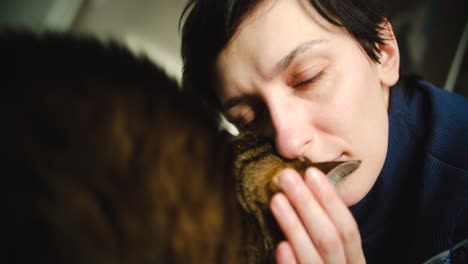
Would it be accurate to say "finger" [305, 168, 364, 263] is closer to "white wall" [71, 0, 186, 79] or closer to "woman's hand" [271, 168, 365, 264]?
"woman's hand" [271, 168, 365, 264]

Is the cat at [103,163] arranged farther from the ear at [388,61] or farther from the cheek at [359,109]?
the ear at [388,61]

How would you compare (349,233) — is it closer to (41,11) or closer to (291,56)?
(291,56)

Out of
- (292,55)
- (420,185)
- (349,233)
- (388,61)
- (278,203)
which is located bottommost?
(420,185)

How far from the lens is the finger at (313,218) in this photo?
1.18 ft

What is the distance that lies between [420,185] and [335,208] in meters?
0.44

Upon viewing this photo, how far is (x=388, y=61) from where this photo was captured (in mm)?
688

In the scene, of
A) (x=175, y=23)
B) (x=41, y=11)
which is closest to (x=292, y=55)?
(x=175, y=23)

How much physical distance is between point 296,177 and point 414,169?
0.59 metres

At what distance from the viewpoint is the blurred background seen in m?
1.17

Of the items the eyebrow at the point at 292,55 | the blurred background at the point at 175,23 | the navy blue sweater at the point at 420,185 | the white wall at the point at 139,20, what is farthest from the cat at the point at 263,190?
the white wall at the point at 139,20

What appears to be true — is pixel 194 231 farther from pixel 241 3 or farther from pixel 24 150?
pixel 241 3

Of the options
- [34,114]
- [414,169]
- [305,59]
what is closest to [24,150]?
[34,114]

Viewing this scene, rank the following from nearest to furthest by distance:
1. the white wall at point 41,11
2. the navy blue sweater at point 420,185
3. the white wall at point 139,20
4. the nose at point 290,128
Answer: the nose at point 290,128, the navy blue sweater at point 420,185, the white wall at point 41,11, the white wall at point 139,20

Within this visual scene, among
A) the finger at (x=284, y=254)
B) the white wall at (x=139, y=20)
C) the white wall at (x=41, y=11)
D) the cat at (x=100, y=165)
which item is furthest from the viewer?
the white wall at (x=139, y=20)
